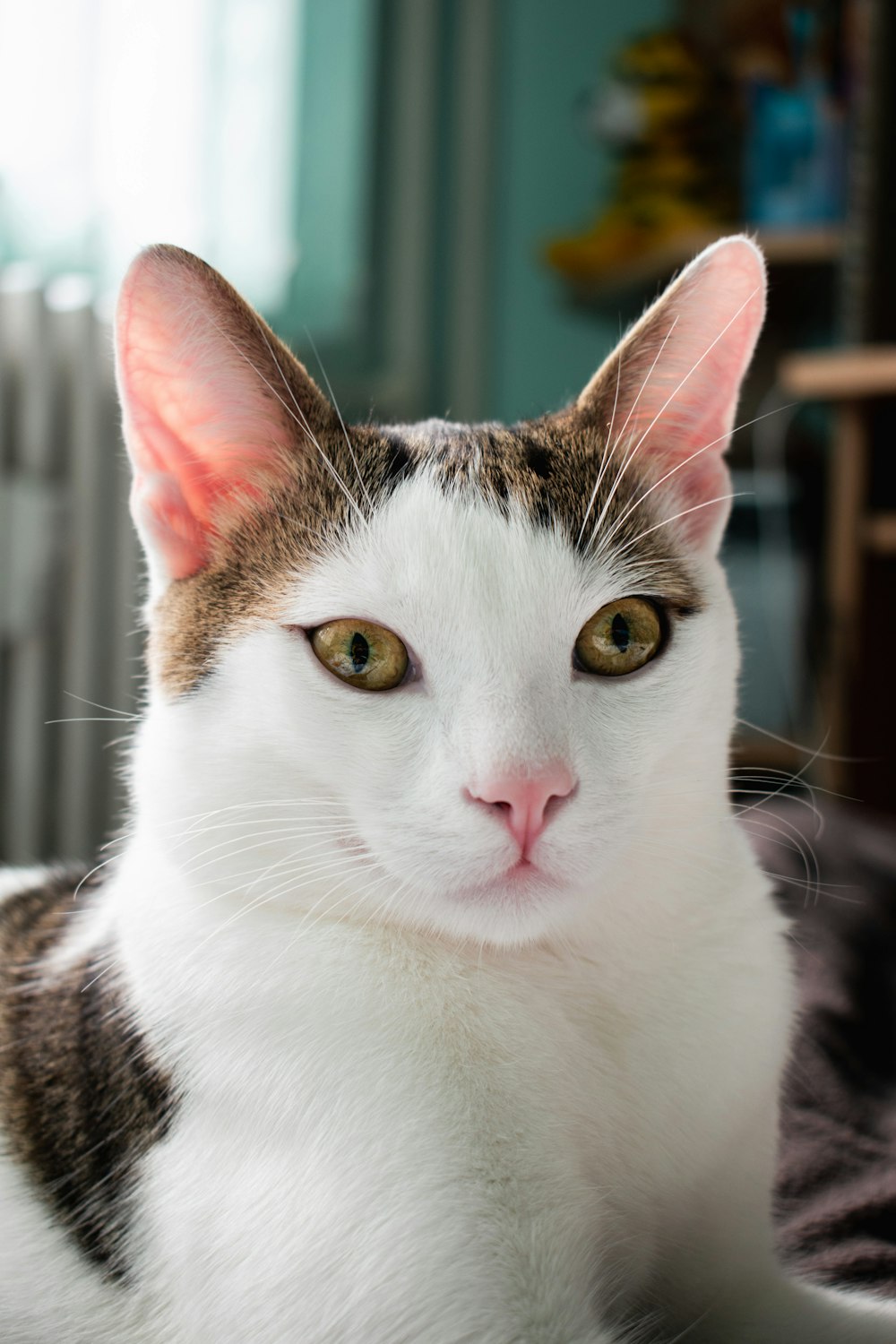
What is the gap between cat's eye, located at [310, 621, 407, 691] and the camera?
2.35 feet

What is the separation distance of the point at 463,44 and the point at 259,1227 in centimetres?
340

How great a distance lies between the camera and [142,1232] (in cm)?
67

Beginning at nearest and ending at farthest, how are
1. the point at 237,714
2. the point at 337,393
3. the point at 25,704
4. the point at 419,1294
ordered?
1. the point at 419,1294
2. the point at 237,714
3. the point at 25,704
4. the point at 337,393

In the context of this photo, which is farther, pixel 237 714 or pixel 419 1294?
pixel 237 714

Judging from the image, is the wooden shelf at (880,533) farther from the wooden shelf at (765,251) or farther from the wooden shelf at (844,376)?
the wooden shelf at (765,251)

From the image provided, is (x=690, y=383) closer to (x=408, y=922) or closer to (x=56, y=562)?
(x=408, y=922)

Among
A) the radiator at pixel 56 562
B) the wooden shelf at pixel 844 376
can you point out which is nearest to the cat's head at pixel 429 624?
the radiator at pixel 56 562

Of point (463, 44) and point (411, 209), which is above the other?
point (463, 44)

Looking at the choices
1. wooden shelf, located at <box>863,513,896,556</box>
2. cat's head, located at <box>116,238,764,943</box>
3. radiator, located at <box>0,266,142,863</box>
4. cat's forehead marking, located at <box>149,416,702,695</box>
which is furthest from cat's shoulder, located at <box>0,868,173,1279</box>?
wooden shelf, located at <box>863,513,896,556</box>

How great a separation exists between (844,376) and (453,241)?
4.62 feet

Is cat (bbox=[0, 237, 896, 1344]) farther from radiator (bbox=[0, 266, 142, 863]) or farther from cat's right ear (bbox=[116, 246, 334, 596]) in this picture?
radiator (bbox=[0, 266, 142, 863])

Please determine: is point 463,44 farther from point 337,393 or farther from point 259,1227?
point 259,1227

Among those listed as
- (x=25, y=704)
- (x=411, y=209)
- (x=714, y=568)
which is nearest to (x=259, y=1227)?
(x=714, y=568)

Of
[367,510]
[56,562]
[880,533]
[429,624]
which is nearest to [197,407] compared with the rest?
[367,510]
